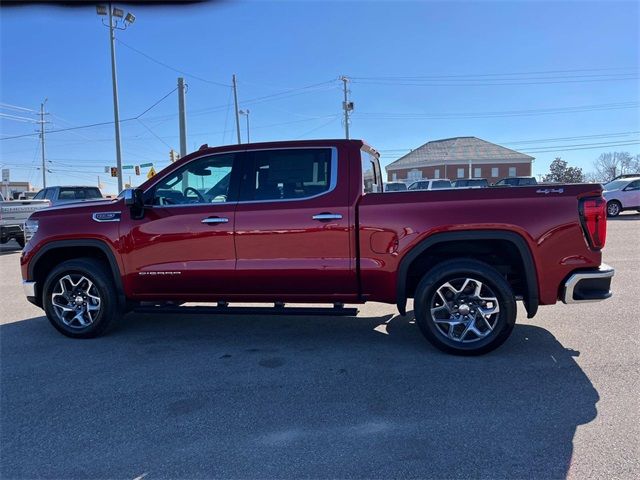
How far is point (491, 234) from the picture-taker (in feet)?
13.8

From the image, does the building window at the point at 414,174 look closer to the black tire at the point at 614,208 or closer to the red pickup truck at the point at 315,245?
the black tire at the point at 614,208

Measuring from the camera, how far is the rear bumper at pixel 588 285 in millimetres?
4098

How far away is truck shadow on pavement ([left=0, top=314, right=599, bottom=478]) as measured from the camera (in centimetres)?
278

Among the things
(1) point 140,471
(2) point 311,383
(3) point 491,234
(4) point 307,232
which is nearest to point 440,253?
(3) point 491,234

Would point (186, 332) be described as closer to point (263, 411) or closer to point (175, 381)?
point (175, 381)

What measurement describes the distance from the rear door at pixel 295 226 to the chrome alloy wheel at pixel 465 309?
2.73ft

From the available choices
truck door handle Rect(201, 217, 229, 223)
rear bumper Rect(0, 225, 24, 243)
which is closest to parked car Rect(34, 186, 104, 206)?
rear bumper Rect(0, 225, 24, 243)

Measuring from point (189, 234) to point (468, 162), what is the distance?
7434 centimetres

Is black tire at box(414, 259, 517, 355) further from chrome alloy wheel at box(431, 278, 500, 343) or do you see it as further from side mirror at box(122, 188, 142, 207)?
side mirror at box(122, 188, 142, 207)

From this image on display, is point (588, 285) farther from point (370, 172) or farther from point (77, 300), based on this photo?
point (77, 300)

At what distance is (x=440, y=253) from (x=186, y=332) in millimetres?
2951

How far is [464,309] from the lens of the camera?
435cm

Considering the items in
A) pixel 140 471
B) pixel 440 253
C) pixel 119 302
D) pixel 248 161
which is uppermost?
pixel 248 161

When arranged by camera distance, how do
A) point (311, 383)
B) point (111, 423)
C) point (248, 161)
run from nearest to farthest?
point (111, 423)
point (311, 383)
point (248, 161)
